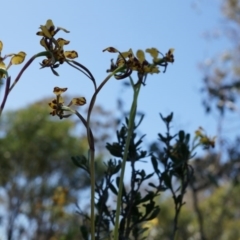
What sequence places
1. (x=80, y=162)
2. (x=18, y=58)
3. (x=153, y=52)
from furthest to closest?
(x=80, y=162)
(x=153, y=52)
(x=18, y=58)

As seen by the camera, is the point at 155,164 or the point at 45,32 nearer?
the point at 45,32

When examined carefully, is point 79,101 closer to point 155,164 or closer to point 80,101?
point 80,101

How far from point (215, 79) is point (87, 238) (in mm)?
8309

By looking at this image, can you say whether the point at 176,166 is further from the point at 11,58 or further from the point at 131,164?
the point at 11,58

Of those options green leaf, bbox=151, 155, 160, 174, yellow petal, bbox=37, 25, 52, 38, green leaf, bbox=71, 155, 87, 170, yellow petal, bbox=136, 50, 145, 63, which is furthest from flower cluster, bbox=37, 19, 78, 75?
green leaf, bbox=151, 155, 160, 174

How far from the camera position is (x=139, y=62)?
79 cm

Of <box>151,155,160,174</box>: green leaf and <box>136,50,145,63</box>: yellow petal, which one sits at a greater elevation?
<box>151,155,160,174</box>: green leaf

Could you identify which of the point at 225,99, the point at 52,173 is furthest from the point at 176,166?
the point at 52,173

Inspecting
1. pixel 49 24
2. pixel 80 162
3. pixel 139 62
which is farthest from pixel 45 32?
pixel 80 162

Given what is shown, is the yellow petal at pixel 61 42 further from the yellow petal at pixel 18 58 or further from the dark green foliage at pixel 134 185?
the dark green foliage at pixel 134 185

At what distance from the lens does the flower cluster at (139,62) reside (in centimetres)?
77

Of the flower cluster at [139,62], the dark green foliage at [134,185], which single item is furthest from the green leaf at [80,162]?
the flower cluster at [139,62]

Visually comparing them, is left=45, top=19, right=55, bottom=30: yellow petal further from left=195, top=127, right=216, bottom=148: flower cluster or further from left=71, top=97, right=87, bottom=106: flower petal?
left=195, top=127, right=216, bottom=148: flower cluster

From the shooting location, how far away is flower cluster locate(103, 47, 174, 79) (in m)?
0.77
